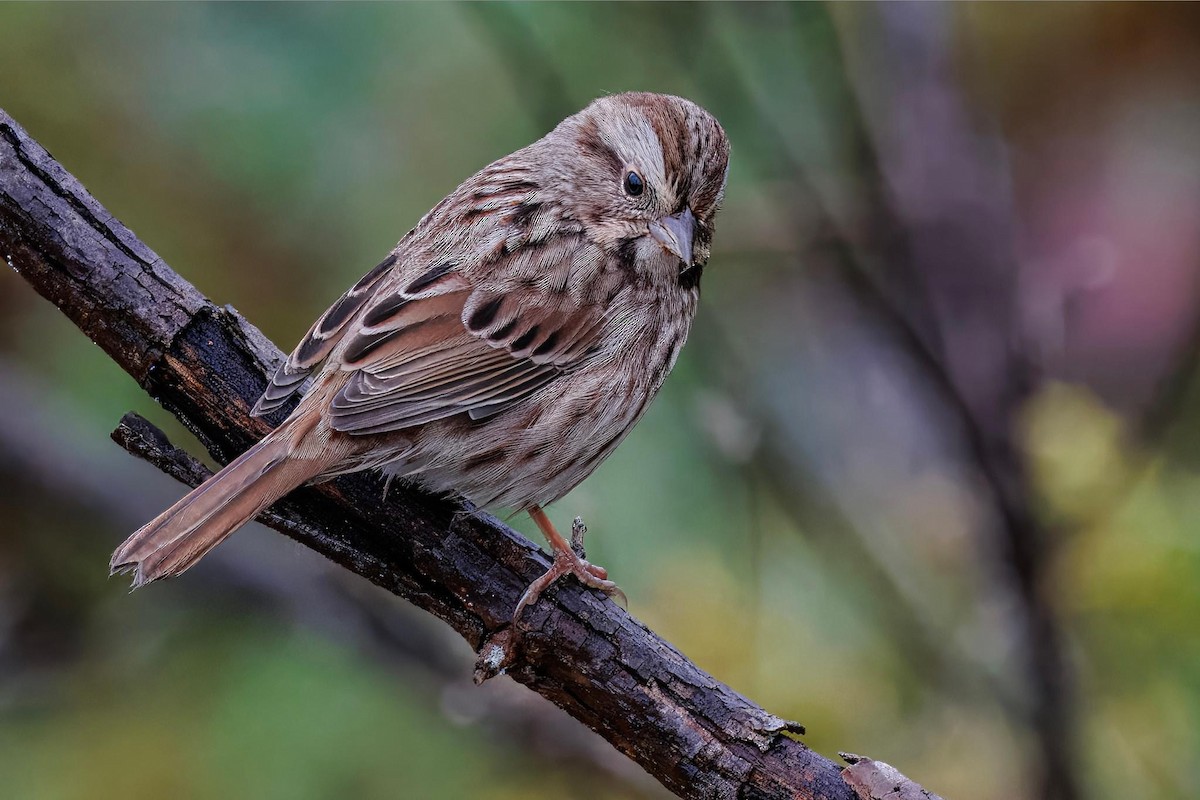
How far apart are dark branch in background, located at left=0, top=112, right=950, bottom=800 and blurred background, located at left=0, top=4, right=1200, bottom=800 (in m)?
0.71

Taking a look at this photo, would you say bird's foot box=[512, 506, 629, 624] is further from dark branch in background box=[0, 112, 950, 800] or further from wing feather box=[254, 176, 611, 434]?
wing feather box=[254, 176, 611, 434]

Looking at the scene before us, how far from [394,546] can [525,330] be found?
2.33 ft

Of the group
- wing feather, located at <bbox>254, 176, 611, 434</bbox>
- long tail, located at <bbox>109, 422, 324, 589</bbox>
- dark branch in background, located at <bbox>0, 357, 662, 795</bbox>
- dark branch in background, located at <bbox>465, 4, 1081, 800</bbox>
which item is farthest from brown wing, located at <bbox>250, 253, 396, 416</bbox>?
dark branch in background, located at <bbox>0, 357, 662, 795</bbox>

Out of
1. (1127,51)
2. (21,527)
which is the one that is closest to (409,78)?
(21,527)

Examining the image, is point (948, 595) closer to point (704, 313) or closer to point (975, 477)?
point (975, 477)

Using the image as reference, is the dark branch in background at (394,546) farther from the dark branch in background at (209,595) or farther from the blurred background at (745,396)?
the dark branch in background at (209,595)

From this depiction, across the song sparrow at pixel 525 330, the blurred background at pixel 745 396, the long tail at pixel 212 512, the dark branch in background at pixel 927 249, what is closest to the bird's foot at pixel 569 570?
the song sparrow at pixel 525 330

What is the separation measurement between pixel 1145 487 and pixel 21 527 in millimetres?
3630

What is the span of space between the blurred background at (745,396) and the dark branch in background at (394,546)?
71 cm

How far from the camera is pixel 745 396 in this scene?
4.09m

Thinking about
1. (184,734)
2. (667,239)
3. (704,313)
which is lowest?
(184,734)

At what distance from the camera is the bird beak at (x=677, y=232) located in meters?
3.29

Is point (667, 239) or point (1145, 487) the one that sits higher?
point (1145, 487)

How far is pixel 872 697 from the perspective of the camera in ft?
11.7
